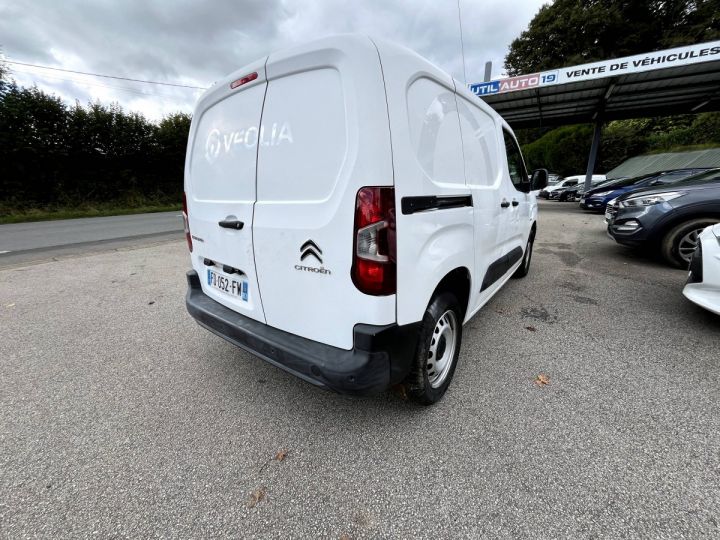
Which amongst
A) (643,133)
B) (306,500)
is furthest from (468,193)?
(643,133)

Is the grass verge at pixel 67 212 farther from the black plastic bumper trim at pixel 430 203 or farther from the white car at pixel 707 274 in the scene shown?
the white car at pixel 707 274

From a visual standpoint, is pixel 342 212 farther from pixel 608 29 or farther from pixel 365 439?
pixel 608 29

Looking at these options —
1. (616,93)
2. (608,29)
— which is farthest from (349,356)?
(608,29)

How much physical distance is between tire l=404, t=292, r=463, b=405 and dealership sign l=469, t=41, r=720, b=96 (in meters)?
11.6

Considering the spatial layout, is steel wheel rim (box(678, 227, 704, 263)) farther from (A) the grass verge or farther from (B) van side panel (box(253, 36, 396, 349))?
(A) the grass verge

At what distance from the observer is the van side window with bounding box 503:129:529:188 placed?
3.01m

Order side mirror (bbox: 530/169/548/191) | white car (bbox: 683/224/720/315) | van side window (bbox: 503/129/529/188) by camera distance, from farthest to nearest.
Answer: side mirror (bbox: 530/169/548/191) < van side window (bbox: 503/129/529/188) < white car (bbox: 683/224/720/315)

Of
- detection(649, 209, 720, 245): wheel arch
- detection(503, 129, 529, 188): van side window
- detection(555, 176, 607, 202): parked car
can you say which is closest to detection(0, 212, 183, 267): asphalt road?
detection(503, 129, 529, 188): van side window

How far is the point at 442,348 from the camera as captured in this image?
6.98ft

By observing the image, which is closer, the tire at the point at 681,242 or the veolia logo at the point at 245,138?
the veolia logo at the point at 245,138

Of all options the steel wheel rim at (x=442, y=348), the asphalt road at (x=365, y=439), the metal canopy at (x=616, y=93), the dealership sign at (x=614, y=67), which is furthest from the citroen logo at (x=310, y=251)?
the metal canopy at (x=616, y=93)

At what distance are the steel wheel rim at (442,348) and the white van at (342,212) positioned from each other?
0.01 meters

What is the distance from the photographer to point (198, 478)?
1.53 metres

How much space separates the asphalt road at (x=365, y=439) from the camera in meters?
1.34
